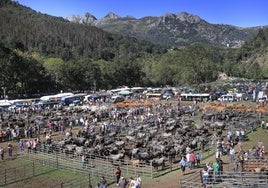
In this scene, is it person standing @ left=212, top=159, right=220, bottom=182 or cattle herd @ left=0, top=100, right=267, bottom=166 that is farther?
cattle herd @ left=0, top=100, right=267, bottom=166

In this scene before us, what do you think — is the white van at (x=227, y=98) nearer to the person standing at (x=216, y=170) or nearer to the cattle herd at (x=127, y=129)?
the cattle herd at (x=127, y=129)

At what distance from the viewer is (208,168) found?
3039 centimetres

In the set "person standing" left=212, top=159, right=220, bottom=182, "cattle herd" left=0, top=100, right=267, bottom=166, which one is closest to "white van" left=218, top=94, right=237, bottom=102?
"cattle herd" left=0, top=100, right=267, bottom=166

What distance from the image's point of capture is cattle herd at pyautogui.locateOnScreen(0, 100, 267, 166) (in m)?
41.5

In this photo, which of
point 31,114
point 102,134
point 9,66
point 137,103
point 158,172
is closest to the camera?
point 158,172

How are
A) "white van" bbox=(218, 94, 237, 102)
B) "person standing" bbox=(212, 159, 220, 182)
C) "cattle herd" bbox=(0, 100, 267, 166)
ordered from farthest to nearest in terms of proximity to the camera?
"white van" bbox=(218, 94, 237, 102), "cattle herd" bbox=(0, 100, 267, 166), "person standing" bbox=(212, 159, 220, 182)

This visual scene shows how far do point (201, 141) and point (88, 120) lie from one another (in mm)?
26599

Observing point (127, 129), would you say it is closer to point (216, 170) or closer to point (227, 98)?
point (216, 170)

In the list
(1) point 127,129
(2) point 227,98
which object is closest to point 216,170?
(1) point 127,129

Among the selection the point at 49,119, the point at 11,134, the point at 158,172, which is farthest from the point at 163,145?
the point at 49,119

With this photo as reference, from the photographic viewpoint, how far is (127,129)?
2235 inches

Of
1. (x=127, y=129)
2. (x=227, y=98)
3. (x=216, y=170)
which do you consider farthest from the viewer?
(x=227, y=98)

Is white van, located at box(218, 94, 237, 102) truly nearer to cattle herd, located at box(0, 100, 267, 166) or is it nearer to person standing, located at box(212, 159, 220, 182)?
cattle herd, located at box(0, 100, 267, 166)

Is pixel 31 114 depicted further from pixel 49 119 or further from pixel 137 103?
pixel 137 103
